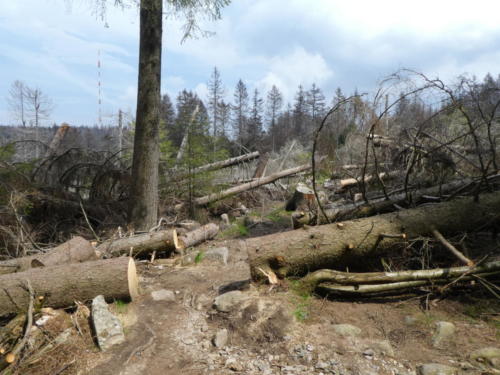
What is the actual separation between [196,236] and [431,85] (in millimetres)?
4459

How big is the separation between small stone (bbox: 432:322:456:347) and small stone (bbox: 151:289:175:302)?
2732 mm

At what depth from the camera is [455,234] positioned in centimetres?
400

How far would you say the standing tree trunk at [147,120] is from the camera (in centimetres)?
569

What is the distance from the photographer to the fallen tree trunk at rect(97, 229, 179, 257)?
5.16m

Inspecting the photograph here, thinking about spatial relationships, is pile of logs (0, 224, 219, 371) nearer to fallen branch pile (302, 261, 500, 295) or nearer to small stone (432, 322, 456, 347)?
fallen branch pile (302, 261, 500, 295)

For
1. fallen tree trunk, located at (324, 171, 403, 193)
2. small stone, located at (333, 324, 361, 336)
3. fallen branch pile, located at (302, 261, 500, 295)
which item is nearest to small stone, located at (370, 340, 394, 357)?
small stone, located at (333, 324, 361, 336)

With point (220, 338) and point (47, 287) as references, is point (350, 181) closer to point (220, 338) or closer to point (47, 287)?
point (220, 338)

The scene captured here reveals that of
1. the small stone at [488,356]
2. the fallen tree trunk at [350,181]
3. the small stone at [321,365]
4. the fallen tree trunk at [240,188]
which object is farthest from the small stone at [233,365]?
the fallen tree trunk at [240,188]

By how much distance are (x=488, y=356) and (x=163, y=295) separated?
10.5 ft

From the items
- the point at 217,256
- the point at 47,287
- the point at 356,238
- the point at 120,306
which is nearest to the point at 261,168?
the point at 217,256

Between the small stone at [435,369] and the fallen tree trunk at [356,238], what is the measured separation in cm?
148

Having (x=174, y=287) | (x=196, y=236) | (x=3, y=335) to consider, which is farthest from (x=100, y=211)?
(x=3, y=335)

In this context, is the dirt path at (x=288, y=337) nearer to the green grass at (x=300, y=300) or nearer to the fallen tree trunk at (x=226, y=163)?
the green grass at (x=300, y=300)

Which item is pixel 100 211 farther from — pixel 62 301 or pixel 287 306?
pixel 287 306
